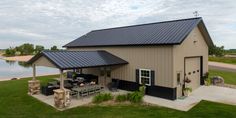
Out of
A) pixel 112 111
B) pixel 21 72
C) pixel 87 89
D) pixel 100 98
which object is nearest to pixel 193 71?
pixel 100 98

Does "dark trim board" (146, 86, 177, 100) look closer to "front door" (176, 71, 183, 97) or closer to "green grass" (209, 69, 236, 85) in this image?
"front door" (176, 71, 183, 97)

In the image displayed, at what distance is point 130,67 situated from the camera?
14.5 meters

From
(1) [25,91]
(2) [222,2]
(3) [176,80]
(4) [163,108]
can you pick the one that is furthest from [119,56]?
(2) [222,2]

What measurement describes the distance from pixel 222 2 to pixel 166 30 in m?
6.58

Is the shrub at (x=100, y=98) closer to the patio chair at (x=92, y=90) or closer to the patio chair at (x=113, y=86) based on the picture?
the patio chair at (x=92, y=90)

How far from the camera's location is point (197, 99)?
39.3 ft

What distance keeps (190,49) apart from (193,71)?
203cm

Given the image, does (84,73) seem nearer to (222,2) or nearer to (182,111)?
(182,111)

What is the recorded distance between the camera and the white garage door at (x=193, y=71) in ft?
45.8

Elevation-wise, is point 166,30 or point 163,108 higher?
point 166,30

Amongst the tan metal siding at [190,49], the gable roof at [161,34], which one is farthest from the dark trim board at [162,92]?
the gable roof at [161,34]

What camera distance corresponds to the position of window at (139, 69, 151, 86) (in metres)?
13.1

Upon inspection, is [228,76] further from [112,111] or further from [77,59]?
[77,59]

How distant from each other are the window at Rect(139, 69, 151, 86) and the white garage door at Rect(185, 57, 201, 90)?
9.49 ft
